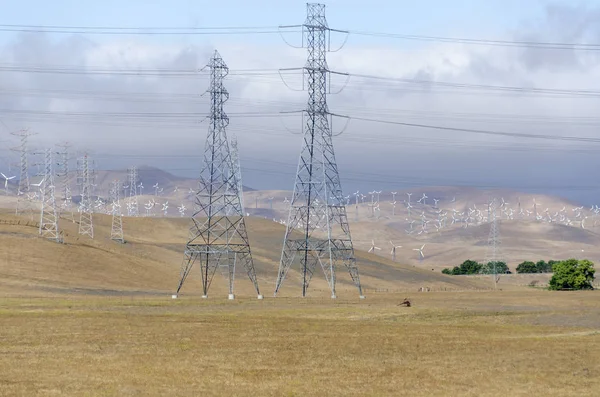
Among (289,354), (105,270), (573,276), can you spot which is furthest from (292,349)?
(573,276)

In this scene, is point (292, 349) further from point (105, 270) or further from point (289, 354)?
point (105, 270)

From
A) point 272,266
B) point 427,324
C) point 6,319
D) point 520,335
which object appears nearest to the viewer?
point 520,335

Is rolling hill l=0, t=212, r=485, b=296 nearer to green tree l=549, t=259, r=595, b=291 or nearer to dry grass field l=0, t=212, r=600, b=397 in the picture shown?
dry grass field l=0, t=212, r=600, b=397

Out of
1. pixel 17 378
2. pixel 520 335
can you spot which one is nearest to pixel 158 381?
pixel 17 378

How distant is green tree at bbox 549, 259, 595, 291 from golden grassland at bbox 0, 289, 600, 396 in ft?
262

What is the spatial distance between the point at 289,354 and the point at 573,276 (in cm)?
11751

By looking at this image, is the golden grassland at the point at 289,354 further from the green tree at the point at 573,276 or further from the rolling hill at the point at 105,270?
the green tree at the point at 573,276

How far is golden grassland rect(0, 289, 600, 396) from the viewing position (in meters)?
35.5

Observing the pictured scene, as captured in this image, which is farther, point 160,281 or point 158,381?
point 160,281

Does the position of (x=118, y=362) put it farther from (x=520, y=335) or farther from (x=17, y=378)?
(x=520, y=335)

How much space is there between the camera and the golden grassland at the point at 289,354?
3550 centimetres

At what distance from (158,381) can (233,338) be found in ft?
56.3

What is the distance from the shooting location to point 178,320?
66.6 metres

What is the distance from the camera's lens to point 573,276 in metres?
155
